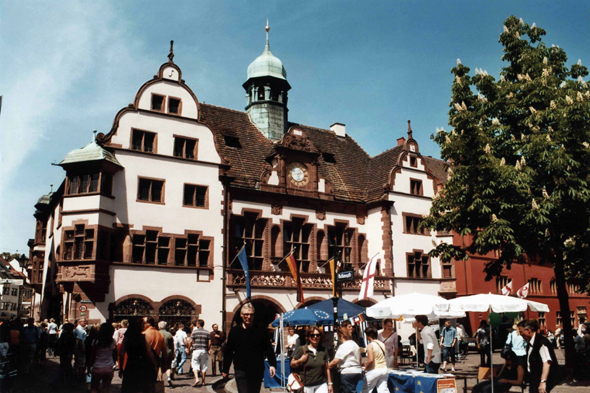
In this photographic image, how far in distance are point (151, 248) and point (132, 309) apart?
3004mm

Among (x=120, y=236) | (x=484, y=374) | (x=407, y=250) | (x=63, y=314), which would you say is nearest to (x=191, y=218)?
(x=120, y=236)

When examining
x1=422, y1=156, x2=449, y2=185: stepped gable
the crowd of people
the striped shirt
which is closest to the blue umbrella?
the striped shirt

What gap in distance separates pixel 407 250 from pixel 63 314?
65.1 feet

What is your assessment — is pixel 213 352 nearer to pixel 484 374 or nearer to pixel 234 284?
pixel 234 284

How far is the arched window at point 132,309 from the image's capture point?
81.5ft

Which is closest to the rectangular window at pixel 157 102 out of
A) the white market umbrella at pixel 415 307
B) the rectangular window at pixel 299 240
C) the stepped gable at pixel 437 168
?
the rectangular window at pixel 299 240

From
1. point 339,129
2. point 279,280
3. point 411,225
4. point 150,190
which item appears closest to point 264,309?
point 279,280

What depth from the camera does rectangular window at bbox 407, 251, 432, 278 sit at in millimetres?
34750

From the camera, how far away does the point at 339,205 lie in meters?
33.3

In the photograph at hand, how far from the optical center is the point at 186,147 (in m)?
28.5

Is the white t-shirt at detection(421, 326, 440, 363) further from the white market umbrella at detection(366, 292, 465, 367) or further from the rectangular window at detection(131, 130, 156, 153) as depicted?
the rectangular window at detection(131, 130, 156, 153)

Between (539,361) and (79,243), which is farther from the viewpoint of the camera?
(79,243)

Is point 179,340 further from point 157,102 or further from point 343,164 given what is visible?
point 343,164

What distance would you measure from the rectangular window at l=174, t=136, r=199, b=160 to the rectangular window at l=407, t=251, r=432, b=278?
14850mm
